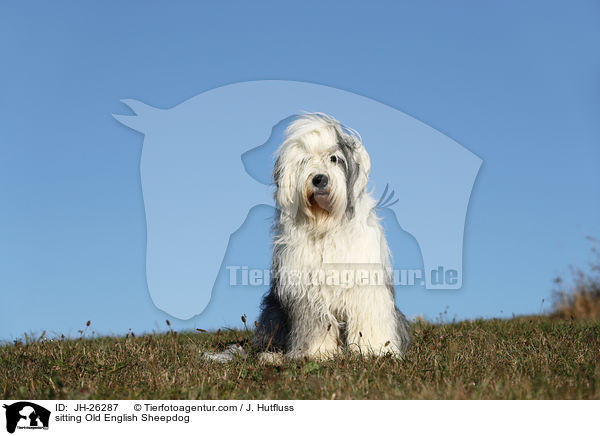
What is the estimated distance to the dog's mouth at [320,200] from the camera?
4973 millimetres

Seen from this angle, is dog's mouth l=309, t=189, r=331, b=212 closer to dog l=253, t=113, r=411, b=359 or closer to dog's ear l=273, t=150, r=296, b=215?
dog l=253, t=113, r=411, b=359

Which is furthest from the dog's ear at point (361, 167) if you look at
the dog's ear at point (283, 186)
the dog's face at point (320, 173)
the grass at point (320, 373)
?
the grass at point (320, 373)

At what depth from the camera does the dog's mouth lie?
16.3ft

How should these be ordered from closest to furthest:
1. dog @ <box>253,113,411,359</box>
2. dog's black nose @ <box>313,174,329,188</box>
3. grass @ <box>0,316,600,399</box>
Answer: grass @ <box>0,316,600,399</box> → dog's black nose @ <box>313,174,329,188</box> → dog @ <box>253,113,411,359</box>

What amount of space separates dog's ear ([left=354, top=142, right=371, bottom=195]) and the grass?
4.81 ft

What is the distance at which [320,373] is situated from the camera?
438 centimetres

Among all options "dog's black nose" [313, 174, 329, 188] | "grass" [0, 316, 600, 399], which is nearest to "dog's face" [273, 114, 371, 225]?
"dog's black nose" [313, 174, 329, 188]

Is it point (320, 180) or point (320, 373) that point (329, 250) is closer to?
point (320, 180)
